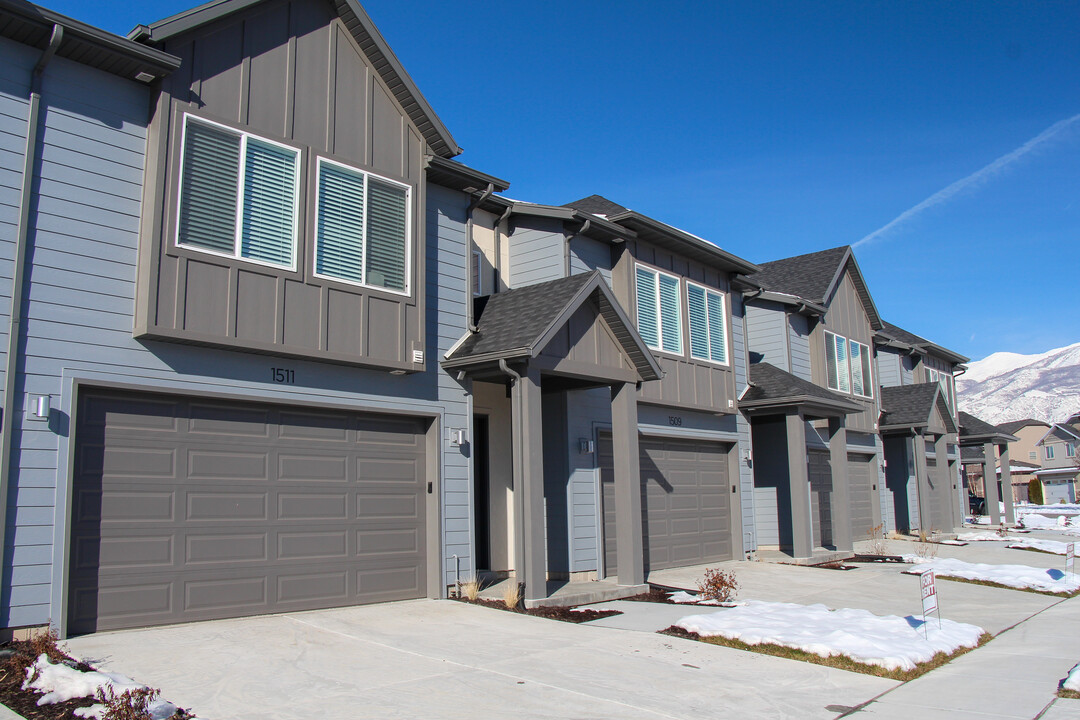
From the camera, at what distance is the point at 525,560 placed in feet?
34.3

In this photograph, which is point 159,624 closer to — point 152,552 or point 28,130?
point 152,552

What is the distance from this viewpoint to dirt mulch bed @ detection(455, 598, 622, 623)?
986cm

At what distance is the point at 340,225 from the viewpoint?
10117mm

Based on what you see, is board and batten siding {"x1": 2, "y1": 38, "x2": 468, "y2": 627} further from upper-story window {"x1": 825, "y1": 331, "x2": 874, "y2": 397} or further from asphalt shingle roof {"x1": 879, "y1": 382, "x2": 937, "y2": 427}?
asphalt shingle roof {"x1": 879, "y1": 382, "x2": 937, "y2": 427}

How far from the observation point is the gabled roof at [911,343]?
27.4 meters

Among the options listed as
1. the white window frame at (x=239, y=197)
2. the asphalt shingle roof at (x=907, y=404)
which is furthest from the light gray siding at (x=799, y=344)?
the white window frame at (x=239, y=197)

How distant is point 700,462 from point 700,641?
8003mm

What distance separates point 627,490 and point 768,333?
31.7 ft

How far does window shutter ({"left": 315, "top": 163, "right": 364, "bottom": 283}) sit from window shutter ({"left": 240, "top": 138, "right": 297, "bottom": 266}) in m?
0.40

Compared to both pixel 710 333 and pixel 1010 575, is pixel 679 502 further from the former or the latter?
pixel 1010 575

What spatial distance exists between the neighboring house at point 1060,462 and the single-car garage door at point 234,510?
61.1m

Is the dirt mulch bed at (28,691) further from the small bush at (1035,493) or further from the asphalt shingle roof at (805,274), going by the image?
the small bush at (1035,493)

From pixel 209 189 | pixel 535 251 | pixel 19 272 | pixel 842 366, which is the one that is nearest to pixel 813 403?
pixel 842 366

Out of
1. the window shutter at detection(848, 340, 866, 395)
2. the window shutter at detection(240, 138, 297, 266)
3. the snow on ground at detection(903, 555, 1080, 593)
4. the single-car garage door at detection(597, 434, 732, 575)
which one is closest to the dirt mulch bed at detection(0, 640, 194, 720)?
the window shutter at detection(240, 138, 297, 266)
